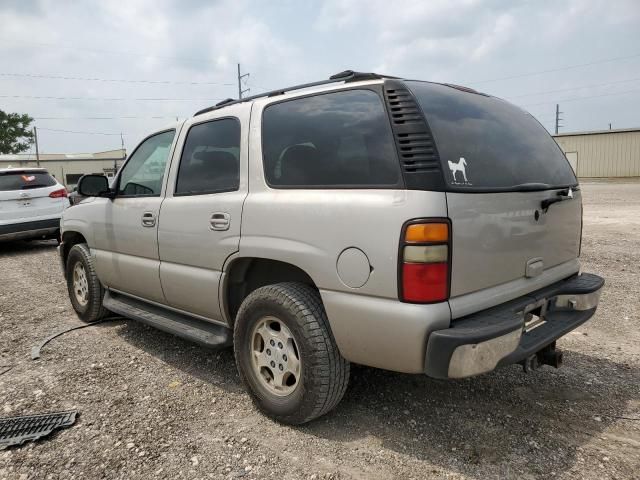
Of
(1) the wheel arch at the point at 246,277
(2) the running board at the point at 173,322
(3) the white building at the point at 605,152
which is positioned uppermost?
(3) the white building at the point at 605,152

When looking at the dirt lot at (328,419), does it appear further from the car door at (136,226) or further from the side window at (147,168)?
the side window at (147,168)

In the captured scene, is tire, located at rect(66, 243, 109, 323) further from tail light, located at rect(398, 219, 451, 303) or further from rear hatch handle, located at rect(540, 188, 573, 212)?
rear hatch handle, located at rect(540, 188, 573, 212)

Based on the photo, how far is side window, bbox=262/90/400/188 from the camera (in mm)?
2467

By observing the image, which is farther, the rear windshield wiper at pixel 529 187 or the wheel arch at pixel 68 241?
the wheel arch at pixel 68 241

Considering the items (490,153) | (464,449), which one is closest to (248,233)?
(490,153)

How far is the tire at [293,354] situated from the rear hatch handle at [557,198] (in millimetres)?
1367

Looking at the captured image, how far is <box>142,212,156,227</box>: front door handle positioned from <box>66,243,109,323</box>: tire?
115cm

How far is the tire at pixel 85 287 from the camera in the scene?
15.3 ft

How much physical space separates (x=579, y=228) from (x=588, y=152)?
41619mm

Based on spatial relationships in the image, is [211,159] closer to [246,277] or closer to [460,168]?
[246,277]

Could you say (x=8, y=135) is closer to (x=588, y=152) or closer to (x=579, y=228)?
(x=588, y=152)

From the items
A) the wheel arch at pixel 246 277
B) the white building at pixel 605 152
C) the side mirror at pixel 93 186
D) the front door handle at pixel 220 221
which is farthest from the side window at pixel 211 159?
the white building at pixel 605 152

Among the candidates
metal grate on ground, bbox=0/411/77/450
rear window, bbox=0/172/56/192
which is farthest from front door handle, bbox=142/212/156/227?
rear window, bbox=0/172/56/192

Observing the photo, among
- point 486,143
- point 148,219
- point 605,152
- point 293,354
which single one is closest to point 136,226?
point 148,219
